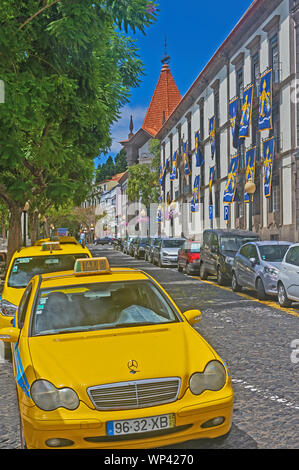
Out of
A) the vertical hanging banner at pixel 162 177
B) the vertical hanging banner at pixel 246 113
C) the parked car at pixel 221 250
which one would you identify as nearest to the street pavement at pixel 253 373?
the parked car at pixel 221 250

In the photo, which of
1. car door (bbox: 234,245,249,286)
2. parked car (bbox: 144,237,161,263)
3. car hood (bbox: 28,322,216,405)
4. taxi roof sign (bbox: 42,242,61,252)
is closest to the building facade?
parked car (bbox: 144,237,161,263)

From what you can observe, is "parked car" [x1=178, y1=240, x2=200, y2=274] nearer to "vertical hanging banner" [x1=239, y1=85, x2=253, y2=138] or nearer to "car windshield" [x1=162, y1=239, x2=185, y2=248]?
"car windshield" [x1=162, y1=239, x2=185, y2=248]

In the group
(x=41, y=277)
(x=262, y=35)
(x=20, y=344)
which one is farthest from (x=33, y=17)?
(x=262, y=35)

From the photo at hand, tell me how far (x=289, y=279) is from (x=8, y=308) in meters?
7.35

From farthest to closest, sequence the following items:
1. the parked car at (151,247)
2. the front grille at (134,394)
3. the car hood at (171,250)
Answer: the parked car at (151,247)
the car hood at (171,250)
the front grille at (134,394)

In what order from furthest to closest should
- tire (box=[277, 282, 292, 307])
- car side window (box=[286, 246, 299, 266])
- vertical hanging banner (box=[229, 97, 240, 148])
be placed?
vertical hanging banner (box=[229, 97, 240, 148]) < tire (box=[277, 282, 292, 307]) < car side window (box=[286, 246, 299, 266])

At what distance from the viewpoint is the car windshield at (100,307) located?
5090 mm

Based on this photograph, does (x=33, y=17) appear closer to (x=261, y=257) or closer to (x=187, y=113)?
(x=261, y=257)

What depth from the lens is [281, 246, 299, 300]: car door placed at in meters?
12.7

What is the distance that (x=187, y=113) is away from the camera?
55000 mm

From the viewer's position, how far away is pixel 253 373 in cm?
704

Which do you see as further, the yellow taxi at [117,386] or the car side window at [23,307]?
the car side window at [23,307]

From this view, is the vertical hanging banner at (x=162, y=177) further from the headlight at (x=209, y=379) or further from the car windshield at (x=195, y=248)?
the headlight at (x=209, y=379)

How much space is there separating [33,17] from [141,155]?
88.7 meters
